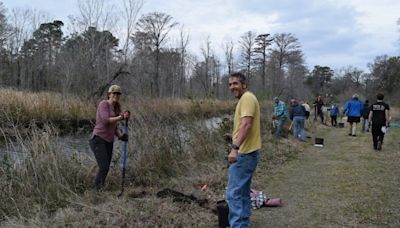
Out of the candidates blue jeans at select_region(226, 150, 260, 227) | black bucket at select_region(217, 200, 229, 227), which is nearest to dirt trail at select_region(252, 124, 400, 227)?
black bucket at select_region(217, 200, 229, 227)

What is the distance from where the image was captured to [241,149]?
13.2 ft

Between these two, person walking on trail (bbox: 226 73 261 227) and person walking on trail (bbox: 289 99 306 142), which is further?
person walking on trail (bbox: 289 99 306 142)

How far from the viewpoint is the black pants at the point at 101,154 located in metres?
5.75

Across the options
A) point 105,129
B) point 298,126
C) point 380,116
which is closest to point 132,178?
point 105,129

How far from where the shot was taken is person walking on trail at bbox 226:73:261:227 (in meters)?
3.89

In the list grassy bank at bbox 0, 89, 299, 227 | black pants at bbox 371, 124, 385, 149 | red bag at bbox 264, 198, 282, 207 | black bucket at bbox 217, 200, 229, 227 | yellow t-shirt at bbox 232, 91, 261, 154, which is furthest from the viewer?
black pants at bbox 371, 124, 385, 149

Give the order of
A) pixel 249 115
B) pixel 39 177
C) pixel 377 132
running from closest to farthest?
pixel 249 115 → pixel 39 177 → pixel 377 132

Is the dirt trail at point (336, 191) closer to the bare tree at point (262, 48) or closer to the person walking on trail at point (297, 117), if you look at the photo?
the person walking on trail at point (297, 117)

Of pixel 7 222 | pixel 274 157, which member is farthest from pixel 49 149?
pixel 274 157

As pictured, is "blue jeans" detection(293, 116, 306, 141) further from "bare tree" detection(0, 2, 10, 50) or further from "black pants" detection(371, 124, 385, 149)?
"bare tree" detection(0, 2, 10, 50)

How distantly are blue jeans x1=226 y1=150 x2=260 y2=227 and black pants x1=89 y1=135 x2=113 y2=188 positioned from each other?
251cm

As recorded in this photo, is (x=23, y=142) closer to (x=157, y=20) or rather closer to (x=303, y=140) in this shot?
(x=303, y=140)

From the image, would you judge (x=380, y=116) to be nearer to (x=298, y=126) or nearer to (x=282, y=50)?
(x=298, y=126)

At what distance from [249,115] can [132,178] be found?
3.59 meters
